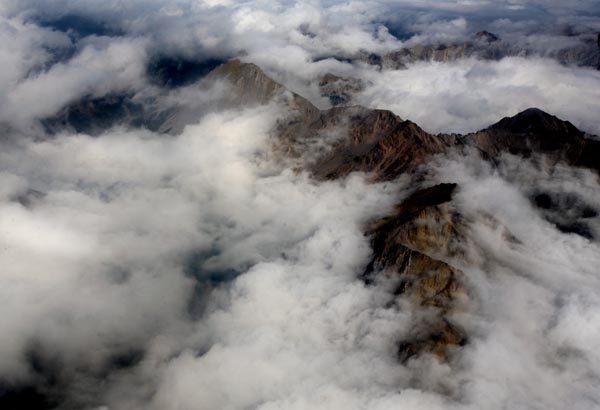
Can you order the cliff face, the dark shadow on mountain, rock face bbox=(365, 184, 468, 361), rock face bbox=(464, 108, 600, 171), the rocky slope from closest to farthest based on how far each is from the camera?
rock face bbox=(365, 184, 468, 361) → the cliff face → the rocky slope → the dark shadow on mountain → rock face bbox=(464, 108, 600, 171)

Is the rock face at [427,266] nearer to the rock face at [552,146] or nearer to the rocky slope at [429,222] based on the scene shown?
the rocky slope at [429,222]

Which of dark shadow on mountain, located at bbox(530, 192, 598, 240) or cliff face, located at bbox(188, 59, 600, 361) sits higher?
cliff face, located at bbox(188, 59, 600, 361)

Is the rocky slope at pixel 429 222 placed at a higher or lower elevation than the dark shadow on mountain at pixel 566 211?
higher

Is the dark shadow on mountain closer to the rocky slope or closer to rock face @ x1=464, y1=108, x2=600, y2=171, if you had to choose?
the rocky slope

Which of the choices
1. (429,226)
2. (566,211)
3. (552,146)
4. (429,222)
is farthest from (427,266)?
(552,146)

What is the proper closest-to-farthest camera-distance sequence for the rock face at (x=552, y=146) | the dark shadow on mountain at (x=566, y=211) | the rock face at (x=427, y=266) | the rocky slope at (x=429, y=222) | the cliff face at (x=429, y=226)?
the rock face at (x=427, y=266)
the cliff face at (x=429, y=226)
the rocky slope at (x=429, y=222)
the dark shadow on mountain at (x=566, y=211)
the rock face at (x=552, y=146)

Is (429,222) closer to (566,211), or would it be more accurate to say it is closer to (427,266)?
(427,266)

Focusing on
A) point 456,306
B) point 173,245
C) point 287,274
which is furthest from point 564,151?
point 173,245

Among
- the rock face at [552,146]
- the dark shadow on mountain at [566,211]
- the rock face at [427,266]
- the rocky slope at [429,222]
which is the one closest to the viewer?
the rock face at [427,266]

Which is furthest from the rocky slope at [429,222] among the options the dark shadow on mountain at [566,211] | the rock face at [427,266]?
the dark shadow on mountain at [566,211]

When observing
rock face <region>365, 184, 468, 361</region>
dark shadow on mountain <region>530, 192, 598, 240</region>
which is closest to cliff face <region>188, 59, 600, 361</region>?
rock face <region>365, 184, 468, 361</region>

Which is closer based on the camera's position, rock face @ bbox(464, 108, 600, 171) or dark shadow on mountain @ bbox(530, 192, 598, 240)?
dark shadow on mountain @ bbox(530, 192, 598, 240)
